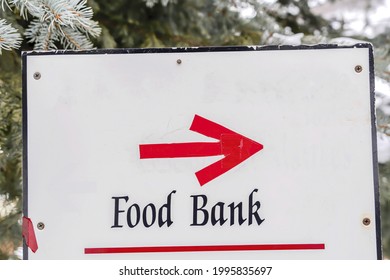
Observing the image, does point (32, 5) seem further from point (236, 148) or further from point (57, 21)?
point (236, 148)

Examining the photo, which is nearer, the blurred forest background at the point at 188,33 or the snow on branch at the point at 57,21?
the snow on branch at the point at 57,21

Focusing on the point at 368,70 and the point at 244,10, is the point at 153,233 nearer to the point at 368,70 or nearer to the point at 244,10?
the point at 368,70

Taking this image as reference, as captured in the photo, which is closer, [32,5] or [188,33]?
[32,5]

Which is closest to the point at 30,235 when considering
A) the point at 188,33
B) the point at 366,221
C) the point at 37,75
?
the point at 37,75

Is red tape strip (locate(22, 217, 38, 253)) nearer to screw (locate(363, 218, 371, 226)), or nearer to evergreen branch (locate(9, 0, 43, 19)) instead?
evergreen branch (locate(9, 0, 43, 19))

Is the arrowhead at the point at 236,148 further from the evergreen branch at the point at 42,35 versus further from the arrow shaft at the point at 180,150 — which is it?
the evergreen branch at the point at 42,35

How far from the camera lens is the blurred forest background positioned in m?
1.17

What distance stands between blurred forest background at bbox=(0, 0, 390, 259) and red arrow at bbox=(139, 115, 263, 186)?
1.01ft

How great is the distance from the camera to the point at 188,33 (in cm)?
148

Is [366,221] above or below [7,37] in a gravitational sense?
below

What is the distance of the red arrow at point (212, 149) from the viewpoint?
84cm

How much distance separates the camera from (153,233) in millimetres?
839

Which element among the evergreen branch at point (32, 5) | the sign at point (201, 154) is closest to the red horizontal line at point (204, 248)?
the sign at point (201, 154)

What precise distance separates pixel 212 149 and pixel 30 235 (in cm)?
33
